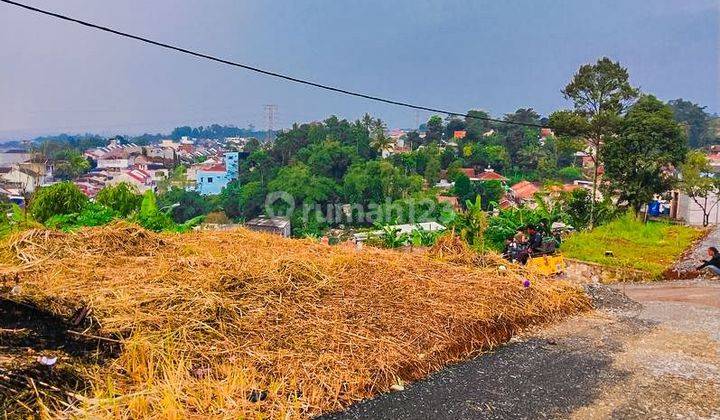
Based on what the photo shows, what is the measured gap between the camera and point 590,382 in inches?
163

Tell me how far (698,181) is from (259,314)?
1879 centimetres

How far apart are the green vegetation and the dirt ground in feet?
15.8

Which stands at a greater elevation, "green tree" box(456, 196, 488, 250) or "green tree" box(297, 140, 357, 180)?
"green tree" box(297, 140, 357, 180)

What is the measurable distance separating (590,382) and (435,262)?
2558 mm

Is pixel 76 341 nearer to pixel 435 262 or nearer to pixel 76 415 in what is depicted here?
pixel 76 415

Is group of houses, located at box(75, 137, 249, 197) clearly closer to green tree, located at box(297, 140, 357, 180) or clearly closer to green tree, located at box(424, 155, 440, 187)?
green tree, located at box(297, 140, 357, 180)

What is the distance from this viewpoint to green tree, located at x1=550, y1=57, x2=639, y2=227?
62.8 ft

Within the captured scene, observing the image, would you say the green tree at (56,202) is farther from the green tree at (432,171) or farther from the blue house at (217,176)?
the blue house at (217,176)

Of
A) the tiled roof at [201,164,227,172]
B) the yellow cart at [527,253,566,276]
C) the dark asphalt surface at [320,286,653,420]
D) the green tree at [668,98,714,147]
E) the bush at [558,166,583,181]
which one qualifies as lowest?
the dark asphalt surface at [320,286,653,420]

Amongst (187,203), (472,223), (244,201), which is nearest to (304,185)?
(244,201)

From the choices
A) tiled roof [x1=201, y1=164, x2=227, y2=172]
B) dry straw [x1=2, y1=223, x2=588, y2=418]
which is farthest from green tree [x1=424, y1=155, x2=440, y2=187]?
dry straw [x1=2, y1=223, x2=588, y2=418]

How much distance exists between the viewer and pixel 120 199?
10570mm

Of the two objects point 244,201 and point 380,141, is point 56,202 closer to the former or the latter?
point 244,201

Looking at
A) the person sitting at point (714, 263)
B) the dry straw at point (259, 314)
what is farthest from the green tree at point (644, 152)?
the dry straw at point (259, 314)
